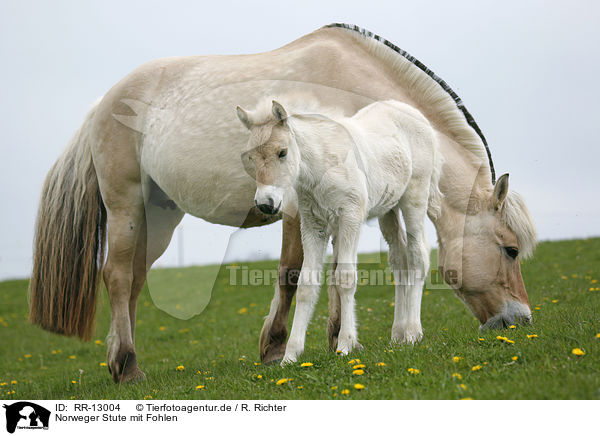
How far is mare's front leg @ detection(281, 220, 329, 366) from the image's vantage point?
14.7 ft

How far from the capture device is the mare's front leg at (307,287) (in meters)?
4.49

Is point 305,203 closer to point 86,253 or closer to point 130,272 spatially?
point 130,272

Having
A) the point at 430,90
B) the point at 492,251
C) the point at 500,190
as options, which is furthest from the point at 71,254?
the point at 500,190

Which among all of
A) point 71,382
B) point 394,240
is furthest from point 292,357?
point 71,382

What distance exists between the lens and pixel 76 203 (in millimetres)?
6977

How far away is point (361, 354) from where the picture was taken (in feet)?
14.8

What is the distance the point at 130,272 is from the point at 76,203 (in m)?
1.30

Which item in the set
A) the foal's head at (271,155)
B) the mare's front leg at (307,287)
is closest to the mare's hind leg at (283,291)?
the mare's front leg at (307,287)

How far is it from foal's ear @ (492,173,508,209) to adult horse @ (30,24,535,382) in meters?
0.01

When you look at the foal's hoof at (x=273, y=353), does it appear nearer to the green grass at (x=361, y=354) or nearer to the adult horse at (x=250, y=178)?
the adult horse at (x=250, y=178)

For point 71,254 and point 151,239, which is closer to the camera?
point 71,254

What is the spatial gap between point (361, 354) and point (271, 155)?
5.90ft

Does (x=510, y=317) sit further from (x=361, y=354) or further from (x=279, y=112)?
(x=279, y=112)
